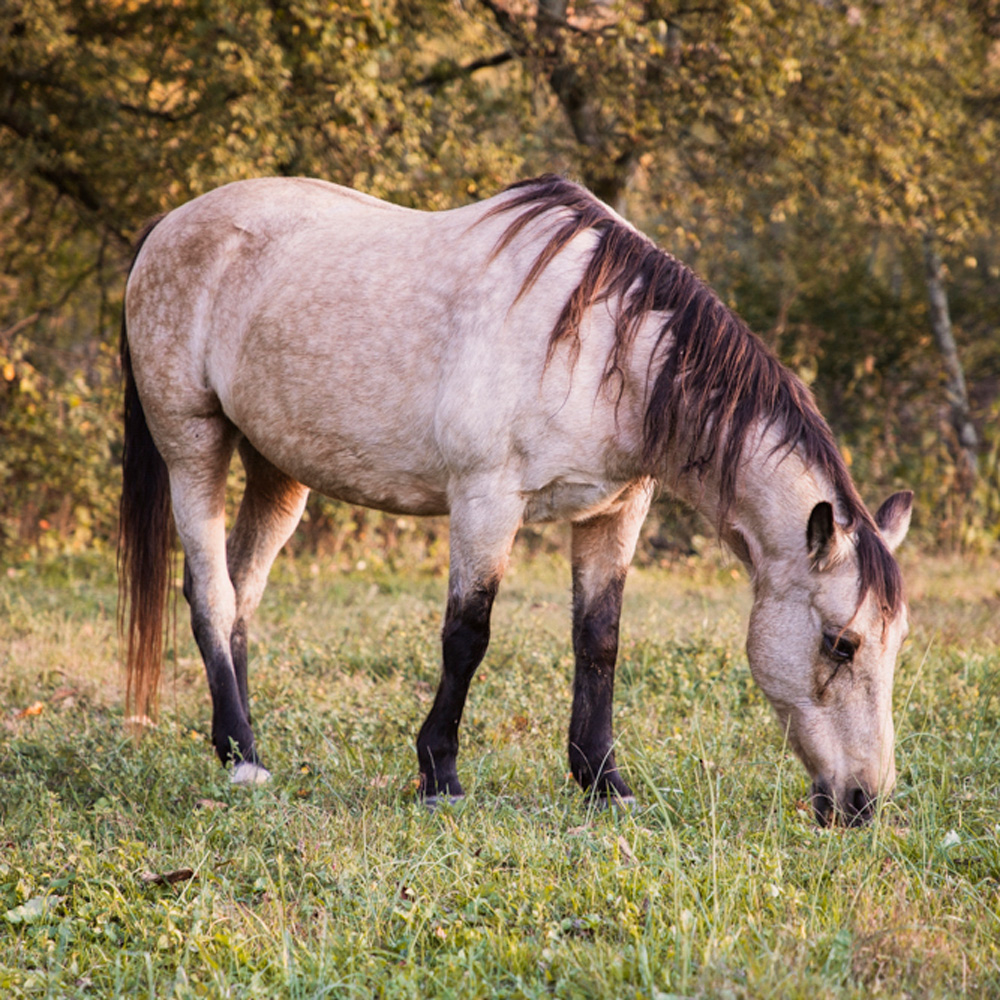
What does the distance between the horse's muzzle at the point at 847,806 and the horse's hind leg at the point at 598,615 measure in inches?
28.9

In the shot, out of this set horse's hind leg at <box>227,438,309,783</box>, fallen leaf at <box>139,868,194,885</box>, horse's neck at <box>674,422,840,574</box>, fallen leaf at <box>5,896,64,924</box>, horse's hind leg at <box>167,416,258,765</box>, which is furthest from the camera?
horse's hind leg at <box>227,438,309,783</box>

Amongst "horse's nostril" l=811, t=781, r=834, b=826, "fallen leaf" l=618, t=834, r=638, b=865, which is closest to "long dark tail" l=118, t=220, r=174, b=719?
"fallen leaf" l=618, t=834, r=638, b=865

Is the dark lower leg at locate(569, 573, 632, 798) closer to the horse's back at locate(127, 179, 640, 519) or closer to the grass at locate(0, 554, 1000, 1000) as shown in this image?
the grass at locate(0, 554, 1000, 1000)

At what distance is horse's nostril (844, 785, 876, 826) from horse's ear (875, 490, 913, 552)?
0.74m

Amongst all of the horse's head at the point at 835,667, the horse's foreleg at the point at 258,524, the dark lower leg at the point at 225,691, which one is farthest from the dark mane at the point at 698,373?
the dark lower leg at the point at 225,691

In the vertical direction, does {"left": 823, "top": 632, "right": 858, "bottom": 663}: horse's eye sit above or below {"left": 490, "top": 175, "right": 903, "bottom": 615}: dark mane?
below

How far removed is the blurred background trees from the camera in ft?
22.8

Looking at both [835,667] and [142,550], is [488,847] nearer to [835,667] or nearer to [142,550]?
[835,667]

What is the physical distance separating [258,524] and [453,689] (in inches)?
59.9

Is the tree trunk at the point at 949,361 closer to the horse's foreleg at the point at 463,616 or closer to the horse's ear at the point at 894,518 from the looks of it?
the horse's ear at the point at 894,518

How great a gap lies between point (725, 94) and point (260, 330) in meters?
5.67

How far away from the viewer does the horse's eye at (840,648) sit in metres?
2.82

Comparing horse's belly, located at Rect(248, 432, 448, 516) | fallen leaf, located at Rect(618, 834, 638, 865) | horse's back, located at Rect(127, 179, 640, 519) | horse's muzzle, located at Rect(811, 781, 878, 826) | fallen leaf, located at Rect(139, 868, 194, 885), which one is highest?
horse's back, located at Rect(127, 179, 640, 519)

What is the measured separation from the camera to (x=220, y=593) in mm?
4012
